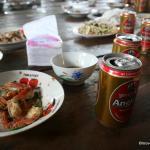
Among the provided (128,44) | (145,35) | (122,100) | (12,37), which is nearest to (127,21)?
(145,35)

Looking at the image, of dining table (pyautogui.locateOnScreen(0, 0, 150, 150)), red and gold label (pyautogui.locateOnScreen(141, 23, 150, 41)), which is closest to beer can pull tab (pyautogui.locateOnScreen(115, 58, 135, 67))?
dining table (pyautogui.locateOnScreen(0, 0, 150, 150))

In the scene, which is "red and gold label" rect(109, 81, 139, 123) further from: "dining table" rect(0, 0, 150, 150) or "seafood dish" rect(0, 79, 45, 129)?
"seafood dish" rect(0, 79, 45, 129)

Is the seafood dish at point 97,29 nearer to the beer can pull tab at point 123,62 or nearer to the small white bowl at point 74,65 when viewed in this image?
the small white bowl at point 74,65

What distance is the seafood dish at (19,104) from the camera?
1.68 feet

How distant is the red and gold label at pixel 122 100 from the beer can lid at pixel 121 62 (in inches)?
1.3

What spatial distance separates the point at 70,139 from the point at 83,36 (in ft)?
2.23

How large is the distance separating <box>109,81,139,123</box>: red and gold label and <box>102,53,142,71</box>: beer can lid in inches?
1.3

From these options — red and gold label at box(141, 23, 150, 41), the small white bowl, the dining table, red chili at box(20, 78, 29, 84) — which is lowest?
the dining table

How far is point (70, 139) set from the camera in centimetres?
49

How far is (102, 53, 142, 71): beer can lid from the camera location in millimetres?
460

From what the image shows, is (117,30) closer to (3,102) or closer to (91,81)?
(91,81)

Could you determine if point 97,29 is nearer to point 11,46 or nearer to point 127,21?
point 127,21

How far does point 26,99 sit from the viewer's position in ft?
1.94

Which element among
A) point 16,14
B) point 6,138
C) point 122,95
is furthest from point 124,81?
point 16,14
